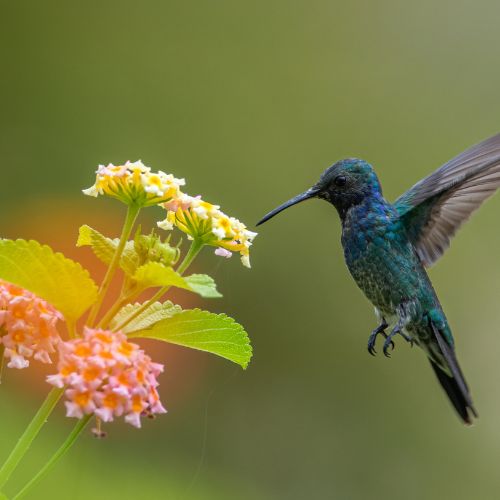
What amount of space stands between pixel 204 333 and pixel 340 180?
2.60 feet

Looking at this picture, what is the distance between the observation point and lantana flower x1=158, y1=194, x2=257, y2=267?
927 mm

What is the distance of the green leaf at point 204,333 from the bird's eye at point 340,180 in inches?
29.1

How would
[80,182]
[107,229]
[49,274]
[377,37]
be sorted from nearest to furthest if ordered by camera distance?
[49,274], [107,229], [80,182], [377,37]

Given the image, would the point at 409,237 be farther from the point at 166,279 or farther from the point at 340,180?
the point at 166,279

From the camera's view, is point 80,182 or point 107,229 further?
point 80,182

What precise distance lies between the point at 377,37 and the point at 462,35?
1.62 ft

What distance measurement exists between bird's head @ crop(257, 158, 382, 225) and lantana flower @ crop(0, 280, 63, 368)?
838 millimetres

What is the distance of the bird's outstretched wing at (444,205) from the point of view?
5.59 feet

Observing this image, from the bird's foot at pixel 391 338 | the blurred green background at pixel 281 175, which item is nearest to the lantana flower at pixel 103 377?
the bird's foot at pixel 391 338

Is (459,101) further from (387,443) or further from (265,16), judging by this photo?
(387,443)

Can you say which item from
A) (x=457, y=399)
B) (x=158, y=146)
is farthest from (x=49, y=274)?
(x=158, y=146)

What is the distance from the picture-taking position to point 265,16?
15.7 feet

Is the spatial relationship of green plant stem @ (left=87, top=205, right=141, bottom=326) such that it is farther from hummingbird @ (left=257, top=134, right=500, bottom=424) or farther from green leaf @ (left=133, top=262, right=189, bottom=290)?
hummingbird @ (left=257, top=134, right=500, bottom=424)

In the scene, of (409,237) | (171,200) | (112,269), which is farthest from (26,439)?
(409,237)
